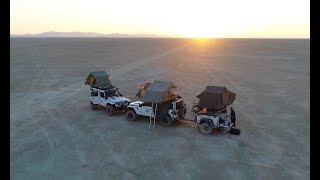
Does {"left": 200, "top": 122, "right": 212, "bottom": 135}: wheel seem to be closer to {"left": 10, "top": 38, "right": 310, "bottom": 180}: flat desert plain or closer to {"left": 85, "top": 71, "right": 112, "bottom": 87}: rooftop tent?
{"left": 10, "top": 38, "right": 310, "bottom": 180}: flat desert plain

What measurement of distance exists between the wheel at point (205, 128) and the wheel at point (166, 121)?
228 centimetres

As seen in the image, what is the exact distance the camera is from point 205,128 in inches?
770

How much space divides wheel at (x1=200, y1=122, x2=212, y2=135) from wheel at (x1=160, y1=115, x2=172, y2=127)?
228 cm

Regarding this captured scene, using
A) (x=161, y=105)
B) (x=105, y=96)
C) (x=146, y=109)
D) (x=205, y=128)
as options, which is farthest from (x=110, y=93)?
(x=205, y=128)

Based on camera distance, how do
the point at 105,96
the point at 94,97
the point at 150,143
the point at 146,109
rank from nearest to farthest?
the point at 150,143, the point at 146,109, the point at 105,96, the point at 94,97

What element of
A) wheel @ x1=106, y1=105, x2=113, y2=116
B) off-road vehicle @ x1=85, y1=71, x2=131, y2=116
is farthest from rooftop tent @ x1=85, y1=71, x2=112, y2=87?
wheel @ x1=106, y1=105, x2=113, y2=116

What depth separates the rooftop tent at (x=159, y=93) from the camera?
20188 millimetres

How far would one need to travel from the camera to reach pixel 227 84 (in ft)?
123

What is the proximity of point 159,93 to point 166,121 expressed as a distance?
6.62 ft

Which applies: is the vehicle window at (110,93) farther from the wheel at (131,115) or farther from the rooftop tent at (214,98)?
the rooftop tent at (214,98)

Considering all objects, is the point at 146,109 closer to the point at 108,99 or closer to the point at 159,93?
the point at 159,93

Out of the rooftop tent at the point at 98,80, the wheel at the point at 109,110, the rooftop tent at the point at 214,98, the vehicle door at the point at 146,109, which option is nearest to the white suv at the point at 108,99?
the wheel at the point at 109,110

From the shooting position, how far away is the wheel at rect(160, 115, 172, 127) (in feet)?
68.4
